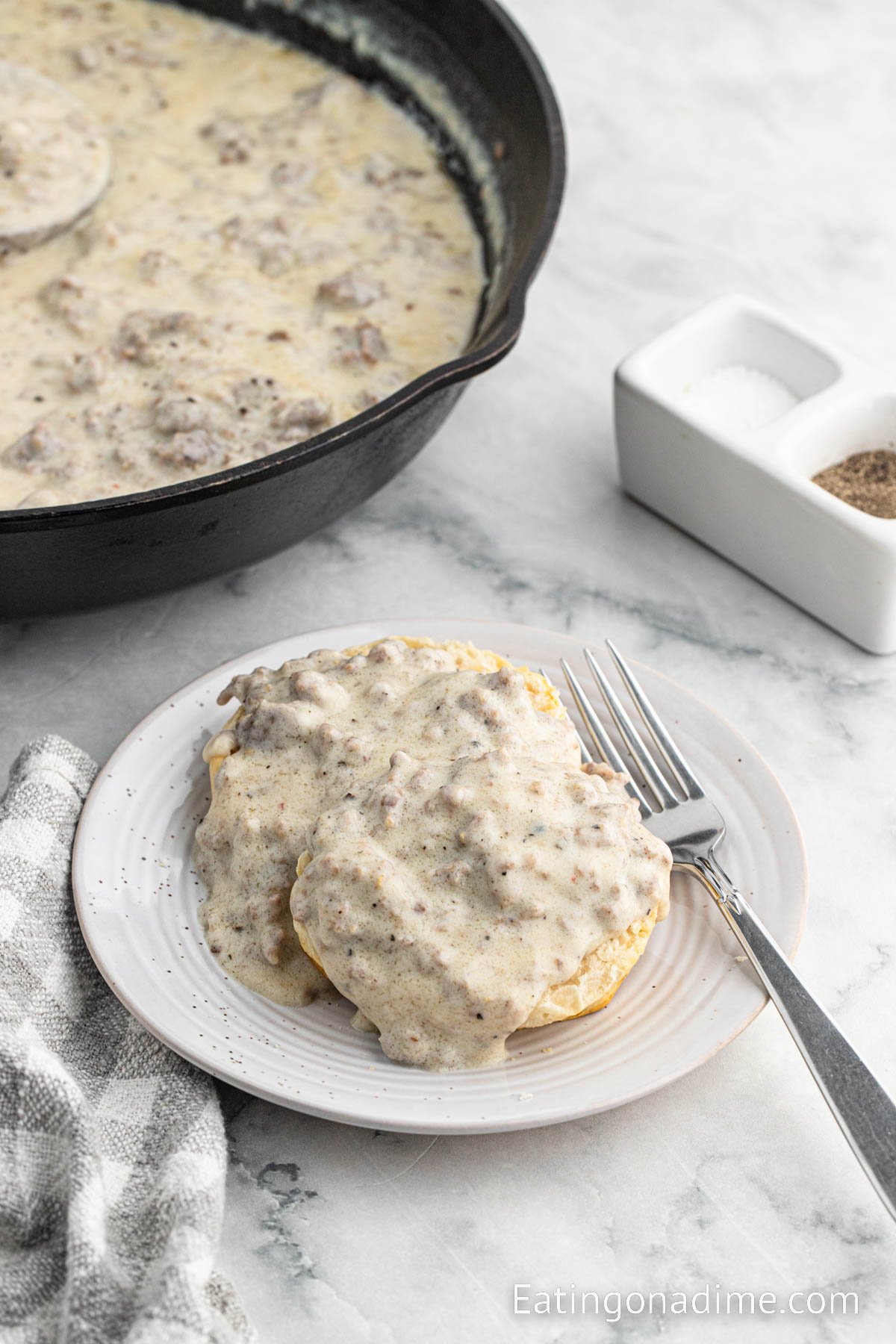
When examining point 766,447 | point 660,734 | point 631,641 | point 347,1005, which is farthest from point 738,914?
point 766,447

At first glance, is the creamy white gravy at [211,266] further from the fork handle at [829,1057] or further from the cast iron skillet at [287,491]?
the fork handle at [829,1057]

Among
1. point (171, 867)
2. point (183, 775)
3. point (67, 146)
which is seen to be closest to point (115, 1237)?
point (171, 867)

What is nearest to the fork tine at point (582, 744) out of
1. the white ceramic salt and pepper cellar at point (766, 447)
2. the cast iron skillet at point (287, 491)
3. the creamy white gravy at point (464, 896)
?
the creamy white gravy at point (464, 896)

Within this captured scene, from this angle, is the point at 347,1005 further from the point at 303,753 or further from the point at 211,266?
the point at 211,266

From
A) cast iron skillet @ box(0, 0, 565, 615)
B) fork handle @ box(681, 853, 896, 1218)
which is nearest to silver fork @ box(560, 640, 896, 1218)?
fork handle @ box(681, 853, 896, 1218)

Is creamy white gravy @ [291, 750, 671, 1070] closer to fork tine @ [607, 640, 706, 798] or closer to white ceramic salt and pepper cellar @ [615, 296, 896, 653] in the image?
fork tine @ [607, 640, 706, 798]

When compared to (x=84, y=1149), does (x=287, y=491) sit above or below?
above

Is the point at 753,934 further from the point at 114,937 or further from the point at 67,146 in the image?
the point at 67,146
